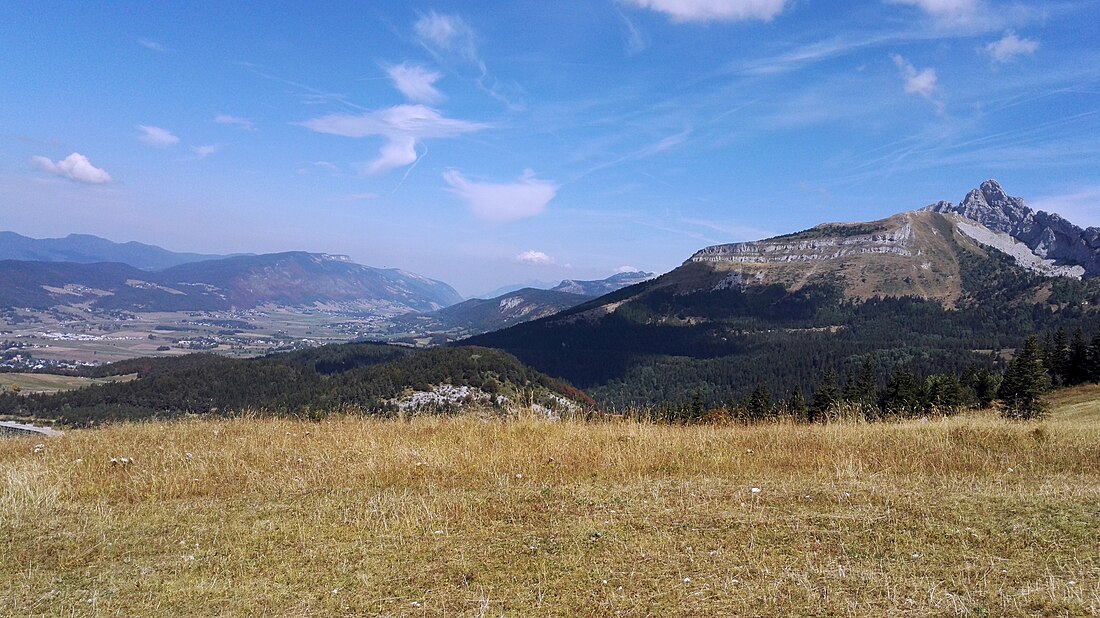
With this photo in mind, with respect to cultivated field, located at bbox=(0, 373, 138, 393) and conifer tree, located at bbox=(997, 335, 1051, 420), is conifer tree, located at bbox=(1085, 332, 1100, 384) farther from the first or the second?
cultivated field, located at bbox=(0, 373, 138, 393)

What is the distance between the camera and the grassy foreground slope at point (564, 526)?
486 cm

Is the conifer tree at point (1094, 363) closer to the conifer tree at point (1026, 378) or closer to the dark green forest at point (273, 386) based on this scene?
the conifer tree at point (1026, 378)

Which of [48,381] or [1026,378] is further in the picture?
[48,381]

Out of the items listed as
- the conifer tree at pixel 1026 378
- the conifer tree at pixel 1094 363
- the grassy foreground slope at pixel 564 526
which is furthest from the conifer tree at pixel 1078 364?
the grassy foreground slope at pixel 564 526

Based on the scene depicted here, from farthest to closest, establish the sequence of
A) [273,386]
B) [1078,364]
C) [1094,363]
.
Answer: [273,386] < [1078,364] < [1094,363]

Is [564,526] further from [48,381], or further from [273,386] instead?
[48,381]

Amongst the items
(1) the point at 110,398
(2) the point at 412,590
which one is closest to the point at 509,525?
(2) the point at 412,590

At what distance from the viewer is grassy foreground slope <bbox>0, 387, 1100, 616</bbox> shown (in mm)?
4859

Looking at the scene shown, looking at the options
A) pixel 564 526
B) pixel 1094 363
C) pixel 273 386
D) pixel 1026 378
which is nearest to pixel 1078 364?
pixel 1094 363

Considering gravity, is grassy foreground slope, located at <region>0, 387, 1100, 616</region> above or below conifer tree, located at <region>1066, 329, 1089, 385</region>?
below

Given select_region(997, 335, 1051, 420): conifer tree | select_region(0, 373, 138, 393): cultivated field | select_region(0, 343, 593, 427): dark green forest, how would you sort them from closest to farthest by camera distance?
select_region(997, 335, 1051, 420): conifer tree → select_region(0, 343, 593, 427): dark green forest → select_region(0, 373, 138, 393): cultivated field

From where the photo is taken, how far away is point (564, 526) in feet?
21.5

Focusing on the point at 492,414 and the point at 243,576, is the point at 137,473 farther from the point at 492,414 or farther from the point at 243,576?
the point at 492,414

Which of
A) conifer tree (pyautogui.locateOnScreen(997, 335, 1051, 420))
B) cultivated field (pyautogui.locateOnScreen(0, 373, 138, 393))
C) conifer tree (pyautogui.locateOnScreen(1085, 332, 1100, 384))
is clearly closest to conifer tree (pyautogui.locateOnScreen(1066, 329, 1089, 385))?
conifer tree (pyautogui.locateOnScreen(1085, 332, 1100, 384))
